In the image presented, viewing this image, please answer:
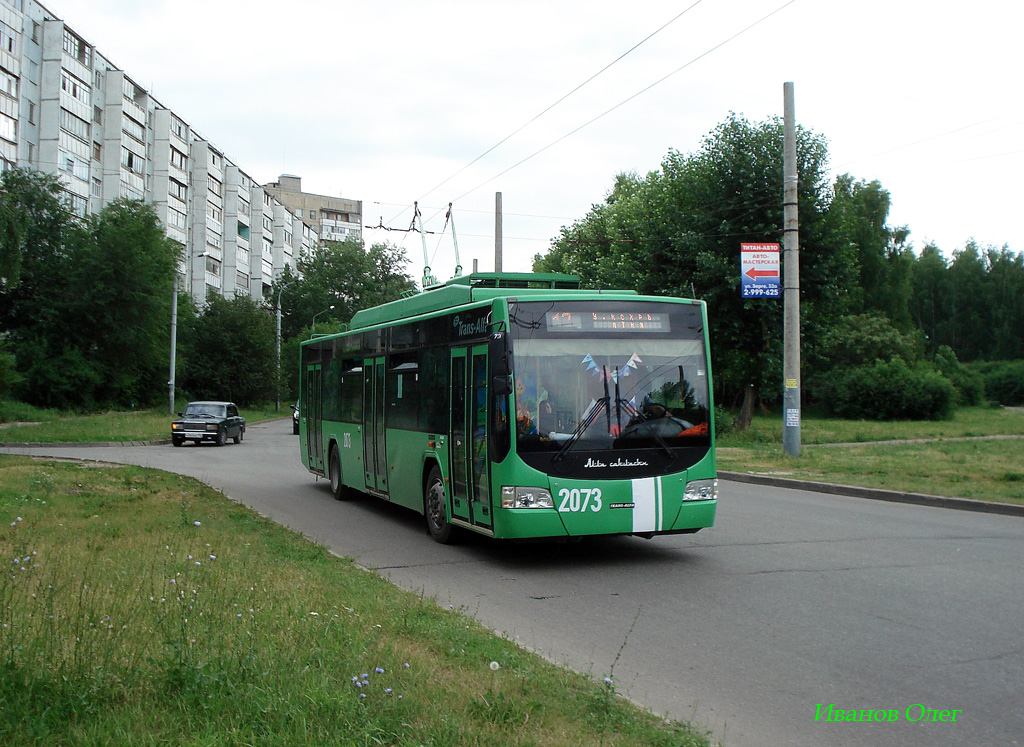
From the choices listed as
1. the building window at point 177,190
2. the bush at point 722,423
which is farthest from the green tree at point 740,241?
the building window at point 177,190

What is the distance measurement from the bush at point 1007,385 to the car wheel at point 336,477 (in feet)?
248

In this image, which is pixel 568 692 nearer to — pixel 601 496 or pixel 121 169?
pixel 601 496

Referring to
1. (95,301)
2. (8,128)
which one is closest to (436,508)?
(95,301)

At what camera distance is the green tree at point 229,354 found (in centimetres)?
6462

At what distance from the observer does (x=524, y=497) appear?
29.6ft

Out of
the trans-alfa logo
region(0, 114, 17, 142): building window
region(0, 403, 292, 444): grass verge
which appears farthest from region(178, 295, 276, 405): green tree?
the trans-alfa logo

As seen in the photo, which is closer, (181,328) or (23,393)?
(23,393)

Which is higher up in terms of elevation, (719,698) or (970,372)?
(970,372)

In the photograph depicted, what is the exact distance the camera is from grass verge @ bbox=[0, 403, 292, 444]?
31234mm

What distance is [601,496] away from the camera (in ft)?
30.2

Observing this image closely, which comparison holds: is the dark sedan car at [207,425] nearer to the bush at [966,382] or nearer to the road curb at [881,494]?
the road curb at [881,494]

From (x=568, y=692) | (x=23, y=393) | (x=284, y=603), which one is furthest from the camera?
(x=23, y=393)

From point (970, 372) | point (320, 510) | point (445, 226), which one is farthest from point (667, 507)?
point (970, 372)

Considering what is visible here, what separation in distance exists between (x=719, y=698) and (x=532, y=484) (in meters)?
4.02
